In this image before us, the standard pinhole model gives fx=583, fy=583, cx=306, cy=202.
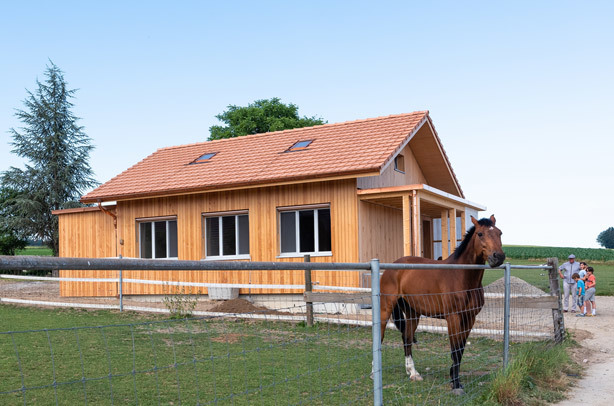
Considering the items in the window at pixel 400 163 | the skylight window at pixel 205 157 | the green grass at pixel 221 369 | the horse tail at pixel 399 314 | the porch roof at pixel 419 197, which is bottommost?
the green grass at pixel 221 369

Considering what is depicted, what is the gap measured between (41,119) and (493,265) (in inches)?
1494

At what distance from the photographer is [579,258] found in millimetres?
51062

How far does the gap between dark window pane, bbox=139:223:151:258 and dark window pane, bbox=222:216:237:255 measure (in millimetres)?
2960

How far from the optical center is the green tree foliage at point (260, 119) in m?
41.5

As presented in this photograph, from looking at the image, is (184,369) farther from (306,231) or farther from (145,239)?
(145,239)

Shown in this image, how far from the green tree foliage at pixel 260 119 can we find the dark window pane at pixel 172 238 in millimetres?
22681

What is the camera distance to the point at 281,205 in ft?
54.0

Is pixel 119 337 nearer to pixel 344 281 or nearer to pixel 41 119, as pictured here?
pixel 344 281

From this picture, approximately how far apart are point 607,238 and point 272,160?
12502 centimetres

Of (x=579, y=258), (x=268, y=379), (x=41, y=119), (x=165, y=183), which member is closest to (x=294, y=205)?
(x=165, y=183)

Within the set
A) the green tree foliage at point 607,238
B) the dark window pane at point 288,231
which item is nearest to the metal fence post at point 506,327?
the dark window pane at point 288,231

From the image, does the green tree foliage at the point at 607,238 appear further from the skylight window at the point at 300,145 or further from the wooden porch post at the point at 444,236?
the skylight window at the point at 300,145

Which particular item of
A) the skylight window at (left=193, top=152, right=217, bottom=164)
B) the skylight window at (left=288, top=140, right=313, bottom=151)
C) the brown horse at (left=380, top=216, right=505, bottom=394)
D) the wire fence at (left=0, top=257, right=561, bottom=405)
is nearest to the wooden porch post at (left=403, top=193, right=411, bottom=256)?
the wire fence at (left=0, top=257, right=561, bottom=405)

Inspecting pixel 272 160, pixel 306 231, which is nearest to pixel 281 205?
pixel 306 231
